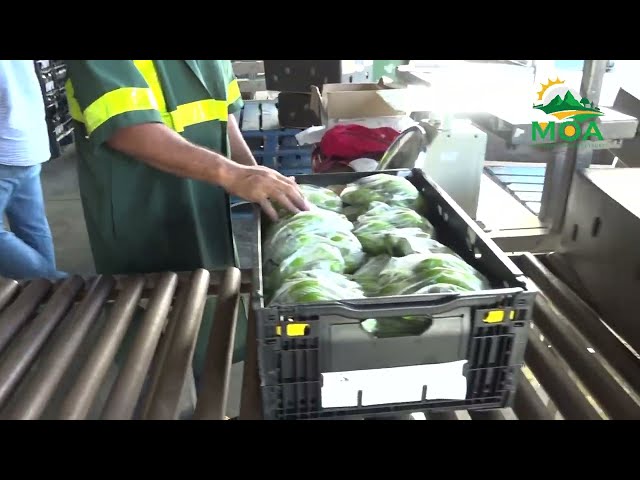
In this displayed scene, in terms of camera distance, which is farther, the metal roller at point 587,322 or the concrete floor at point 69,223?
the concrete floor at point 69,223

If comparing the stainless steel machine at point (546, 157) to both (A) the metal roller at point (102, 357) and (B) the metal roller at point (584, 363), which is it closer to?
(B) the metal roller at point (584, 363)

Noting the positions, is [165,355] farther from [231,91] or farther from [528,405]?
→ [231,91]

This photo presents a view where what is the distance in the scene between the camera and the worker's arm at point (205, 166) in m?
1.03

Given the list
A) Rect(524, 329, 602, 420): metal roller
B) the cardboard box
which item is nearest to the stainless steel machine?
the cardboard box

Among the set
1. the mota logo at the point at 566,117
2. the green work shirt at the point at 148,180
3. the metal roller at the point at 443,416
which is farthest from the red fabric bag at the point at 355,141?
the metal roller at the point at 443,416

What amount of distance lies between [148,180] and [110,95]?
0.24 metres

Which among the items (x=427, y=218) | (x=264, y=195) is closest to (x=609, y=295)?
(x=427, y=218)

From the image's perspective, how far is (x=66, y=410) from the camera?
0.76m

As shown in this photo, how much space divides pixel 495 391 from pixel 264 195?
525 millimetres

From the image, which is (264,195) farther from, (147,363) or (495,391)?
(495,391)

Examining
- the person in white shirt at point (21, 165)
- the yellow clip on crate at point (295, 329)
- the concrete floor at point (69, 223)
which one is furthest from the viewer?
the concrete floor at point (69, 223)

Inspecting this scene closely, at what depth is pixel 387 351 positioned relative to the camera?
0.73m

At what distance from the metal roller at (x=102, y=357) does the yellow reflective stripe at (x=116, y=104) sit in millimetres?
336

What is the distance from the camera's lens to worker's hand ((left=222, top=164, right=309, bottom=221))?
1.02 meters
